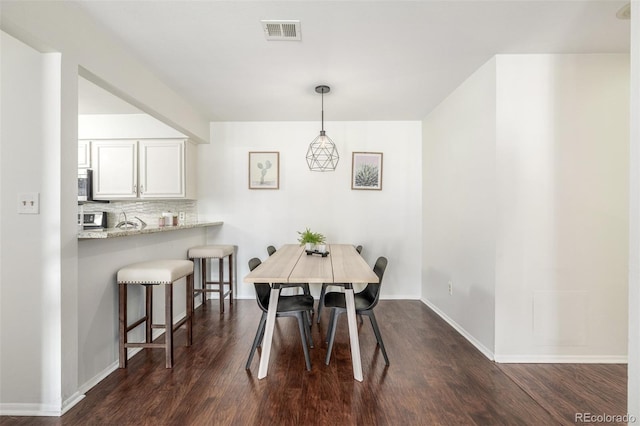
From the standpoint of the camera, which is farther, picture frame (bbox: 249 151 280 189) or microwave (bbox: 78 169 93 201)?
picture frame (bbox: 249 151 280 189)

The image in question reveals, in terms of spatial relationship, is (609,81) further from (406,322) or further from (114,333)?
(114,333)

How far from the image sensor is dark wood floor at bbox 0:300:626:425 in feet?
5.55

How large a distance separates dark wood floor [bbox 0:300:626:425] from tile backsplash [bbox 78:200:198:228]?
203cm

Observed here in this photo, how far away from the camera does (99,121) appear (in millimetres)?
3734

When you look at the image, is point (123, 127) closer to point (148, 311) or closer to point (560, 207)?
point (148, 311)

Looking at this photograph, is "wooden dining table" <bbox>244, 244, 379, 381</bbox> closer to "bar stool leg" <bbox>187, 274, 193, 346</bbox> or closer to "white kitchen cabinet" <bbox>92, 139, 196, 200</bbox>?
"bar stool leg" <bbox>187, 274, 193, 346</bbox>

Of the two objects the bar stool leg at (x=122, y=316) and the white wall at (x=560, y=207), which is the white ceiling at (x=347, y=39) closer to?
the white wall at (x=560, y=207)

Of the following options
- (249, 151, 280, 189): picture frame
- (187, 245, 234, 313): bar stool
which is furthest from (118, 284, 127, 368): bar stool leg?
(249, 151, 280, 189): picture frame

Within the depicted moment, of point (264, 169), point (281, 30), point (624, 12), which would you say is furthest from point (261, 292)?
point (624, 12)

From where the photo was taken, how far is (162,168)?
3.74 meters

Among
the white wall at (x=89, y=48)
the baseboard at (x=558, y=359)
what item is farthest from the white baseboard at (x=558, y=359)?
the white wall at (x=89, y=48)

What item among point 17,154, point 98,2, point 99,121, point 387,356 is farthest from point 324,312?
point 99,121

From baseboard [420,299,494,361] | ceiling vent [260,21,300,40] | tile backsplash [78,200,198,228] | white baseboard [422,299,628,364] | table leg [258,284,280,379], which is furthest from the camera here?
tile backsplash [78,200,198,228]

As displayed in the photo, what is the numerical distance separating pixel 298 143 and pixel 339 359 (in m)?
2.80
